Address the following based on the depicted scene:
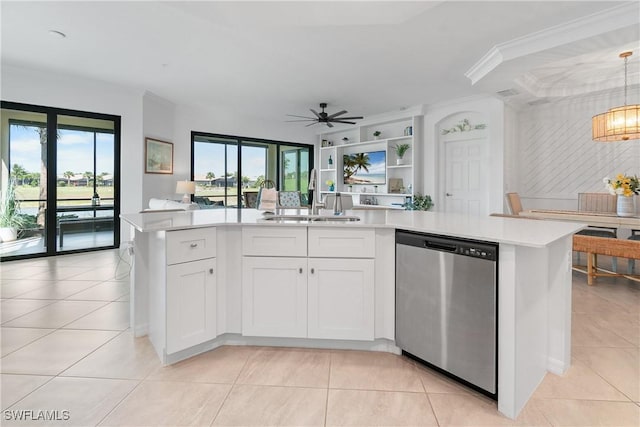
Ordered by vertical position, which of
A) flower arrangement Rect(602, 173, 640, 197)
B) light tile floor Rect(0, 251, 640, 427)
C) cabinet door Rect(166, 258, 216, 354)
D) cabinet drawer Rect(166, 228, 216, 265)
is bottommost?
light tile floor Rect(0, 251, 640, 427)

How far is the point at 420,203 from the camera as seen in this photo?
6691 millimetres

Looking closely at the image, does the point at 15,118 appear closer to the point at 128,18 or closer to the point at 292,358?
the point at 128,18

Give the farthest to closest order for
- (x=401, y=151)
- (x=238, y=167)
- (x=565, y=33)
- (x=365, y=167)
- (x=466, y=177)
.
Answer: (x=365, y=167) < (x=238, y=167) < (x=401, y=151) < (x=466, y=177) < (x=565, y=33)

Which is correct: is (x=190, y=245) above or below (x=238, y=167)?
below

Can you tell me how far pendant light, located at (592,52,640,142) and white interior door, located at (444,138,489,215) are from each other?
6.48ft

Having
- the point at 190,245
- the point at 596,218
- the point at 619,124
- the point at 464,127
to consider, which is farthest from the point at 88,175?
the point at 619,124

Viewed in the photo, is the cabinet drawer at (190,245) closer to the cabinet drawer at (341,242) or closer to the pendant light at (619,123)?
the cabinet drawer at (341,242)

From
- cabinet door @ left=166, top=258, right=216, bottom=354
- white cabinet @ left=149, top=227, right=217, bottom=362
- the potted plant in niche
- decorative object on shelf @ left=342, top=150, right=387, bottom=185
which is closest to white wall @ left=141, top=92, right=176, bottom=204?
the potted plant in niche

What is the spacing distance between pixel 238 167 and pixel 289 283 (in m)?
5.86

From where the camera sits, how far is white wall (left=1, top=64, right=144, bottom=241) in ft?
15.7

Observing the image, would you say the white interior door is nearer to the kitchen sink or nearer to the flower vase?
the flower vase

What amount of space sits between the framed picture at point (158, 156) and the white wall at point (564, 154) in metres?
6.23

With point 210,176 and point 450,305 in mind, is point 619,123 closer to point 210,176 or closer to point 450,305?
point 450,305

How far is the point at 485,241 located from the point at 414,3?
2346 mm
